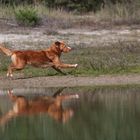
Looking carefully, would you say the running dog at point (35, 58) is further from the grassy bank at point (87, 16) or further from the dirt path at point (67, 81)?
the grassy bank at point (87, 16)

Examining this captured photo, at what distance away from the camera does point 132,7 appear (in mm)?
39375

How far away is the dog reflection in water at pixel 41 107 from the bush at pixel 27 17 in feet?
59.1

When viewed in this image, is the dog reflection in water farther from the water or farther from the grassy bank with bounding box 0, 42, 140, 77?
the grassy bank with bounding box 0, 42, 140, 77

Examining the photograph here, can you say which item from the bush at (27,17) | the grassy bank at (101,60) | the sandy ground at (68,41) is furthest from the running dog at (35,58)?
the bush at (27,17)

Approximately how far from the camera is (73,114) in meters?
13.8

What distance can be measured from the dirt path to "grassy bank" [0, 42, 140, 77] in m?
0.54

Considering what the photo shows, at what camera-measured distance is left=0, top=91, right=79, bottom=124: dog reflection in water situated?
1376 centimetres

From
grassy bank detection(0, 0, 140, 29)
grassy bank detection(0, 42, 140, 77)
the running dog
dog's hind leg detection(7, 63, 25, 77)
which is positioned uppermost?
the running dog

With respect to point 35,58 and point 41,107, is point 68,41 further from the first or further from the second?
point 41,107

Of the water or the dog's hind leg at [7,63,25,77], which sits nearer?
the water

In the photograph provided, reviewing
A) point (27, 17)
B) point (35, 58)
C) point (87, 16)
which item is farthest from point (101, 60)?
point (87, 16)

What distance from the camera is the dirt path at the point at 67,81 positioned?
18781mm

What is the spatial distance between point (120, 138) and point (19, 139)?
157 centimetres

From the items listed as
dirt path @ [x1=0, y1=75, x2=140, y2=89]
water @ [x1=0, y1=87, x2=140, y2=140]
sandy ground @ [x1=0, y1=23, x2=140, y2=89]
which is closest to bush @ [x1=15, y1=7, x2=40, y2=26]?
sandy ground @ [x1=0, y1=23, x2=140, y2=89]
